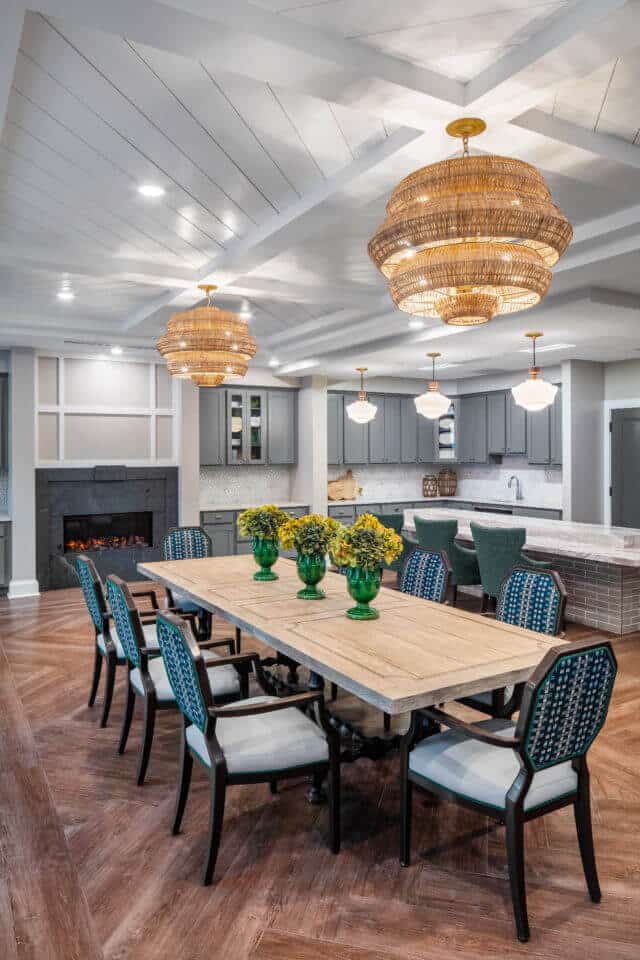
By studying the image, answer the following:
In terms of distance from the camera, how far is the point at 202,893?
7.39ft

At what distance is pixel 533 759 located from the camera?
2.04 meters

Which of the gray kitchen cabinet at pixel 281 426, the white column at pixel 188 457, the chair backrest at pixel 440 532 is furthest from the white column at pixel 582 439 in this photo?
the white column at pixel 188 457

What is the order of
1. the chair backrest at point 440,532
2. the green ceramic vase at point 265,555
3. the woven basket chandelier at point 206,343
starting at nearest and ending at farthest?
the woven basket chandelier at point 206,343
the green ceramic vase at point 265,555
the chair backrest at point 440,532

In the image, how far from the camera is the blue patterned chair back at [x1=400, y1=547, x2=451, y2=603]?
12.4 ft

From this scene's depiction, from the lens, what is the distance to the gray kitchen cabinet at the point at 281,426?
8.83 m

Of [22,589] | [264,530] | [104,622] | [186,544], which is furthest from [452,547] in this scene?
[22,589]

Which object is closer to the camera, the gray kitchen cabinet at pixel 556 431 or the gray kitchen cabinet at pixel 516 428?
the gray kitchen cabinet at pixel 556 431

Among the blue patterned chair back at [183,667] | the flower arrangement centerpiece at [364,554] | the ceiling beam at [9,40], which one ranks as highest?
the ceiling beam at [9,40]

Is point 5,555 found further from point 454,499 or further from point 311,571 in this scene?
point 454,499

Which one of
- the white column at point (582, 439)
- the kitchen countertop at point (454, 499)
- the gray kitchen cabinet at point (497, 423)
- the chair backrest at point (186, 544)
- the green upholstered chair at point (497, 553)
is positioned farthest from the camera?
the gray kitchen cabinet at point (497, 423)

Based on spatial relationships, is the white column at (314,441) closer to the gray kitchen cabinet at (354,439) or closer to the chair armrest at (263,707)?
the gray kitchen cabinet at (354,439)

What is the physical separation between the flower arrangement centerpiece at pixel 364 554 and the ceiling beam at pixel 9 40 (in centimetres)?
205

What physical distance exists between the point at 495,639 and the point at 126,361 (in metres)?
6.05

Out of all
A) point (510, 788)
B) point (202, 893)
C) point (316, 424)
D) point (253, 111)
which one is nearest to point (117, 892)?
point (202, 893)
